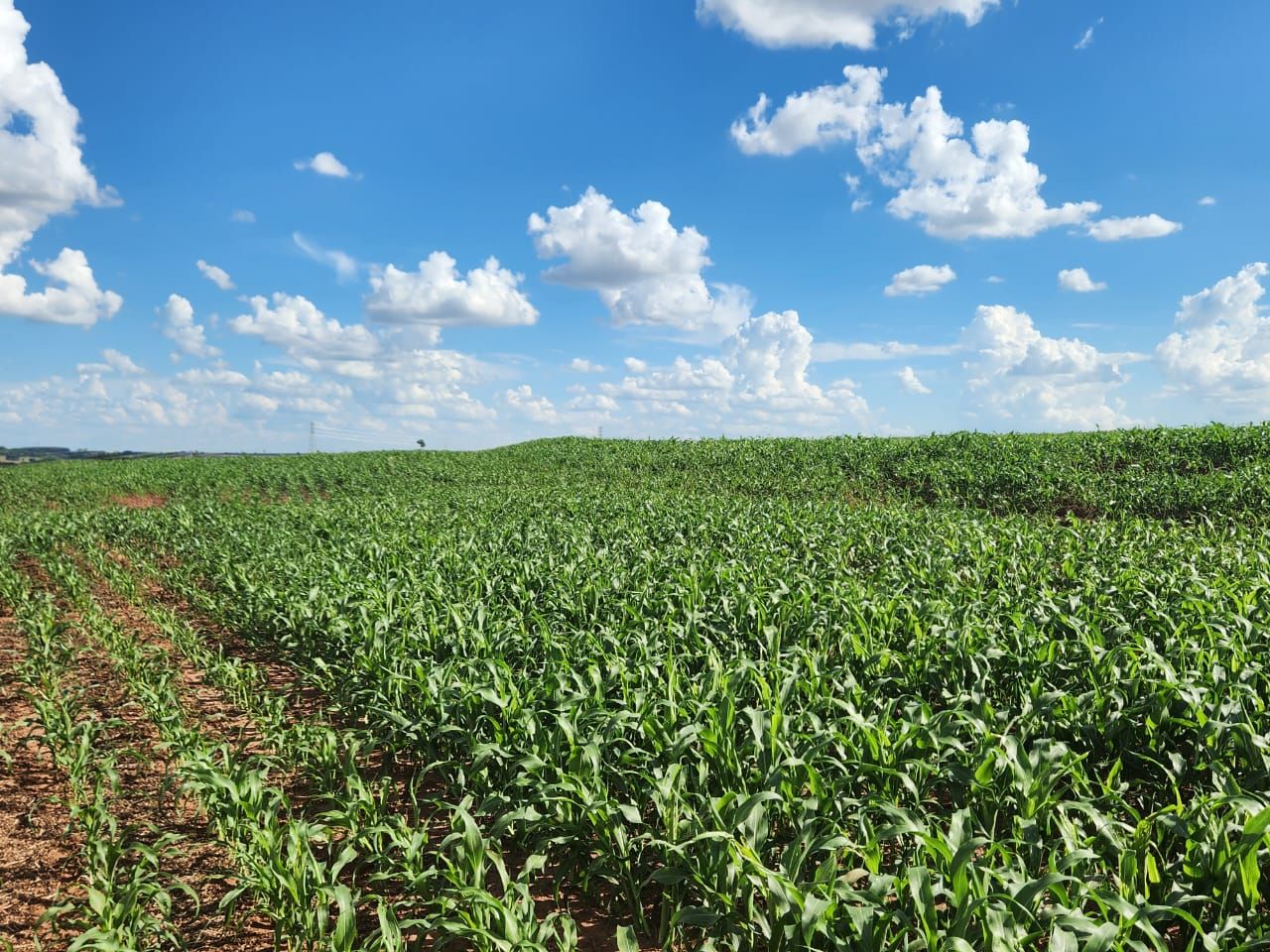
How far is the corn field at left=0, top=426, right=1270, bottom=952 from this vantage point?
10.3ft

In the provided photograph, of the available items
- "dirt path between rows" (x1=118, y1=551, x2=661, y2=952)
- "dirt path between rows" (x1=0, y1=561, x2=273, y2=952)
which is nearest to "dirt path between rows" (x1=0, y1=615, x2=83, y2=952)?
"dirt path between rows" (x1=0, y1=561, x2=273, y2=952)

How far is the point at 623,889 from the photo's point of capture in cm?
361

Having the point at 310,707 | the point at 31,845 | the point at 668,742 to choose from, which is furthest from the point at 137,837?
the point at 668,742

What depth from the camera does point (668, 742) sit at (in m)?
4.11

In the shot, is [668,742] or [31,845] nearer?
[668,742]

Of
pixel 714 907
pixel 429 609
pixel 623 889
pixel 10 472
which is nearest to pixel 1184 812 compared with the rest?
pixel 714 907

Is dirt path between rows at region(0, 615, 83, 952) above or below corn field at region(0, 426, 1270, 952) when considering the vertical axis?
below

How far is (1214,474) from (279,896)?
21.3 m

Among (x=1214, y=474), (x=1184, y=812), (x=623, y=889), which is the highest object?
(x=1214, y=474)

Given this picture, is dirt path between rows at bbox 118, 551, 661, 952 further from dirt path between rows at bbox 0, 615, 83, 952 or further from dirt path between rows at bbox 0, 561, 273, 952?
dirt path between rows at bbox 0, 615, 83, 952

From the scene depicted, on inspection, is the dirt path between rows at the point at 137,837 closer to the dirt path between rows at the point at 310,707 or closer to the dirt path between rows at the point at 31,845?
the dirt path between rows at the point at 31,845

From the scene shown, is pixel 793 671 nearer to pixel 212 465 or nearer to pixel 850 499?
pixel 850 499

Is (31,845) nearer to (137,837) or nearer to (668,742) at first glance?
(137,837)

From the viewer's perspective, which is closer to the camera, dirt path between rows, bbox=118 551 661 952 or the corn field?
the corn field
